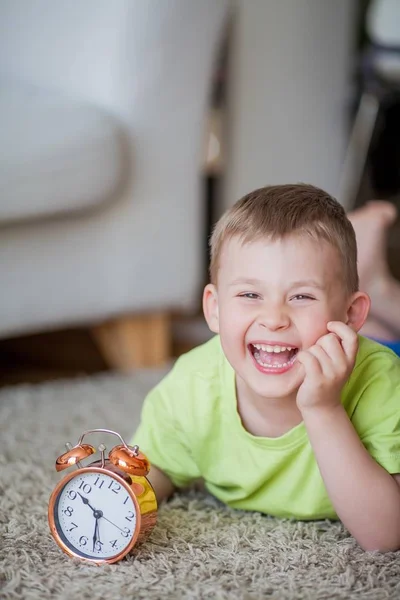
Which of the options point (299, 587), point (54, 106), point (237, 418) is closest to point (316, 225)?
point (237, 418)

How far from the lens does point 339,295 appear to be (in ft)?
2.89

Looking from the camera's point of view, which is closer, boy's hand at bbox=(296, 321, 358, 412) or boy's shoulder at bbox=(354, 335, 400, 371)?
boy's hand at bbox=(296, 321, 358, 412)

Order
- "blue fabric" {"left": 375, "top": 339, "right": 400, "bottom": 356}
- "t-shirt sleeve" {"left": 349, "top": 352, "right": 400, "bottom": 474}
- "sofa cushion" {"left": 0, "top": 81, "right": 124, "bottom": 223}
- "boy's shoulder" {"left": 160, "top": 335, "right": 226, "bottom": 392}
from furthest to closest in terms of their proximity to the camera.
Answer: "sofa cushion" {"left": 0, "top": 81, "right": 124, "bottom": 223}, "blue fabric" {"left": 375, "top": 339, "right": 400, "bottom": 356}, "boy's shoulder" {"left": 160, "top": 335, "right": 226, "bottom": 392}, "t-shirt sleeve" {"left": 349, "top": 352, "right": 400, "bottom": 474}

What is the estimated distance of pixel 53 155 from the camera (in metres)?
1.43

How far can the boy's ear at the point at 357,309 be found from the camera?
35.8 inches

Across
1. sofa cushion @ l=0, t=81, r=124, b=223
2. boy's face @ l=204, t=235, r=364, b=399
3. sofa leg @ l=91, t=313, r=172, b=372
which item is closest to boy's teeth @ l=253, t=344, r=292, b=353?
boy's face @ l=204, t=235, r=364, b=399

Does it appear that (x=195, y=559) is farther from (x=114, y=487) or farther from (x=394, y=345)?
(x=394, y=345)

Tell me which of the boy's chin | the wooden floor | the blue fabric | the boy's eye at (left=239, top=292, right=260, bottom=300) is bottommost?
the wooden floor

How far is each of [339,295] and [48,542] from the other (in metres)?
0.38

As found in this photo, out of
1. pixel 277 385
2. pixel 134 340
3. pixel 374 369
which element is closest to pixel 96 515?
pixel 277 385

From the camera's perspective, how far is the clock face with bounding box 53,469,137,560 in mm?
849

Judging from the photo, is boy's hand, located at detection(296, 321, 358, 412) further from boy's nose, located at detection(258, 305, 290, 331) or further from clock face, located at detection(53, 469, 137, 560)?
clock face, located at detection(53, 469, 137, 560)

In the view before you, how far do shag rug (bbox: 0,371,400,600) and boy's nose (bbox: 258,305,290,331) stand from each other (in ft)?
0.74

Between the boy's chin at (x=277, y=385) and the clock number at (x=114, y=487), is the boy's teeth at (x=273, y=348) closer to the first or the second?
the boy's chin at (x=277, y=385)
